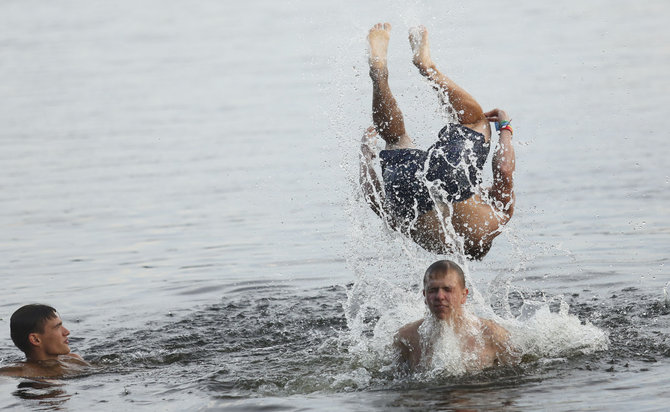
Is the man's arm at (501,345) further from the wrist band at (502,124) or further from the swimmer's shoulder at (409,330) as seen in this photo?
the wrist band at (502,124)

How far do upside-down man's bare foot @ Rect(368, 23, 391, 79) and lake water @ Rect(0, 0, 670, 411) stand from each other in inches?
11.3

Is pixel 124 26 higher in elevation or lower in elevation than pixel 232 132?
higher

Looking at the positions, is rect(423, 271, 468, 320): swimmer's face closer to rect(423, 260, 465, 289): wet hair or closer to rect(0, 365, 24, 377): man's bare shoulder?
rect(423, 260, 465, 289): wet hair

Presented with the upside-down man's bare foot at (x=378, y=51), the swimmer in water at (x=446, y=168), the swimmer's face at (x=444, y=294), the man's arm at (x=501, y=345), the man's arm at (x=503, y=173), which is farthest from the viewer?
the upside-down man's bare foot at (x=378, y=51)

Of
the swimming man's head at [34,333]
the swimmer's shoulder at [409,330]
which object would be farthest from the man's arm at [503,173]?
the swimming man's head at [34,333]

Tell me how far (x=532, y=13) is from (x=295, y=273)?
20.3 metres

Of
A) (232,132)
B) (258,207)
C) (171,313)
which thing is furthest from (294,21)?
(171,313)

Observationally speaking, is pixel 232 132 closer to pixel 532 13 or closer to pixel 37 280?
pixel 37 280

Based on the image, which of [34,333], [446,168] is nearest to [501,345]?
[446,168]

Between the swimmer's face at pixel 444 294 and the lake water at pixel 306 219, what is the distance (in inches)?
Result: 20.8

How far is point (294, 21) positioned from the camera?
32500 mm

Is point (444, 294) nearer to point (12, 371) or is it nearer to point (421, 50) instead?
point (421, 50)

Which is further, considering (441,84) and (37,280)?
(37,280)

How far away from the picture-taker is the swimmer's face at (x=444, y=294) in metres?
8.16
